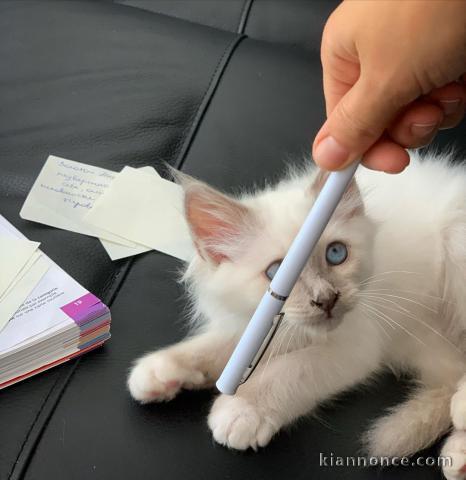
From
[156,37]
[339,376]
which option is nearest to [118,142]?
[156,37]

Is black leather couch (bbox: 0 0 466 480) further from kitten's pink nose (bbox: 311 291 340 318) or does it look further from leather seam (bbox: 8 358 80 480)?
kitten's pink nose (bbox: 311 291 340 318)

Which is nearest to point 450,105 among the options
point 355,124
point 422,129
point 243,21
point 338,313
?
point 422,129

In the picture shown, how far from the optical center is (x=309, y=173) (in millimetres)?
1568

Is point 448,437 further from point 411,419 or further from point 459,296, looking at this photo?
point 459,296

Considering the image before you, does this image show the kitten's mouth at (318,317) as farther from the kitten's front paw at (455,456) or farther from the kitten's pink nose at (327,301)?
the kitten's front paw at (455,456)

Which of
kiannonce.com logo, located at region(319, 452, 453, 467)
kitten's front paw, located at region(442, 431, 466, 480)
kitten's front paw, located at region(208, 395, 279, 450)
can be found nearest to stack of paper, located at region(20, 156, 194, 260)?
kitten's front paw, located at region(208, 395, 279, 450)

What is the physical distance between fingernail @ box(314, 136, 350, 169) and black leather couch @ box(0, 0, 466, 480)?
56cm

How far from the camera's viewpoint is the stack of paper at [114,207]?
5.07ft

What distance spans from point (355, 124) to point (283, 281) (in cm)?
26

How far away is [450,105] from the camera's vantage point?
0.85 m

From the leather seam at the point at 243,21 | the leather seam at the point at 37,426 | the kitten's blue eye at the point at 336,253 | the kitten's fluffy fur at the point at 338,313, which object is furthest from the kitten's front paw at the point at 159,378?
the leather seam at the point at 243,21

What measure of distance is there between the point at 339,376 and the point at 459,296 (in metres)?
0.32

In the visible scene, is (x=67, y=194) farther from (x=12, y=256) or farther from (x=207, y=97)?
(x=207, y=97)

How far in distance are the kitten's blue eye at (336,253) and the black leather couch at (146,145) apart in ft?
0.92
